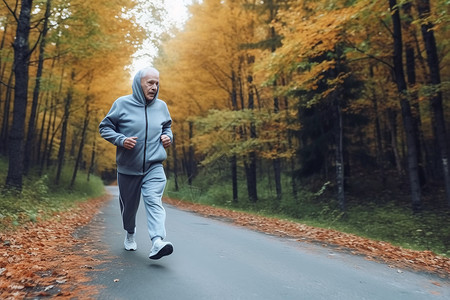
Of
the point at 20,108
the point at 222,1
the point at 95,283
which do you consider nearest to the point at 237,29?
the point at 222,1

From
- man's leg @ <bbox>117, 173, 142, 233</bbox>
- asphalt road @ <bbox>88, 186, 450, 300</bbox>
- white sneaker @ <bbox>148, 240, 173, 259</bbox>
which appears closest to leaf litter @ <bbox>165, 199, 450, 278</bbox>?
asphalt road @ <bbox>88, 186, 450, 300</bbox>

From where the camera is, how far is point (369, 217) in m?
11.6

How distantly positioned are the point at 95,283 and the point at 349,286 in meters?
2.34

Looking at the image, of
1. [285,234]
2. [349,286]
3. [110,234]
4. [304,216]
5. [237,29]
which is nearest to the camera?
[349,286]

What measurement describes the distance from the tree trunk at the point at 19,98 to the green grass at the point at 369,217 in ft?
26.1

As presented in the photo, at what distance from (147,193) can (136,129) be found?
2.37ft

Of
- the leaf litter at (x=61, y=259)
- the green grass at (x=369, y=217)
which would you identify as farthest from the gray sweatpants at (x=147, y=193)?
the green grass at (x=369, y=217)

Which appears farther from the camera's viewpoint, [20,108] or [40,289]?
[20,108]

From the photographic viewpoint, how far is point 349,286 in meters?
3.24

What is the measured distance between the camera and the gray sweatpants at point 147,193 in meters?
3.64

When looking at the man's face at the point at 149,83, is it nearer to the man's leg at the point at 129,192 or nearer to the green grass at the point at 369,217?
the man's leg at the point at 129,192

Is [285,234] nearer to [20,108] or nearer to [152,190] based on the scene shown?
[152,190]

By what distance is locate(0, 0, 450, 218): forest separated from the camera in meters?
10.1

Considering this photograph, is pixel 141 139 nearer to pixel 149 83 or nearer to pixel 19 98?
pixel 149 83
